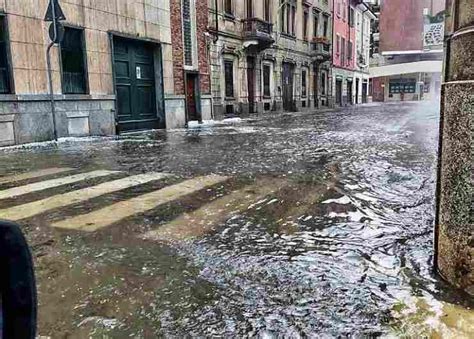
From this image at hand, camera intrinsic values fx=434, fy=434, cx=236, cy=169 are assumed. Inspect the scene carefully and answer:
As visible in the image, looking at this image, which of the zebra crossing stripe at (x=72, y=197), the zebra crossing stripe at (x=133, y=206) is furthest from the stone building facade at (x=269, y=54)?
the zebra crossing stripe at (x=133, y=206)

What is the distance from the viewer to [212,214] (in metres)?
3.71

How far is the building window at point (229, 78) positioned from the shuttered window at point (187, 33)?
4497 mm

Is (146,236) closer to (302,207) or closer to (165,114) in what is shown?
(302,207)

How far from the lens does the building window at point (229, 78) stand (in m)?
19.9

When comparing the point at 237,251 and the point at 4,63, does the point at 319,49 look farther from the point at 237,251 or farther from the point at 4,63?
the point at 237,251

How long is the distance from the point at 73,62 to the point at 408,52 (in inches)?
1844

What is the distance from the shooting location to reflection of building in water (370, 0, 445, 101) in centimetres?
4850

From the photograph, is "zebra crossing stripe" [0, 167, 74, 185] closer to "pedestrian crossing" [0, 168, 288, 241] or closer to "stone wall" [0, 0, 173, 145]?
"pedestrian crossing" [0, 168, 288, 241]

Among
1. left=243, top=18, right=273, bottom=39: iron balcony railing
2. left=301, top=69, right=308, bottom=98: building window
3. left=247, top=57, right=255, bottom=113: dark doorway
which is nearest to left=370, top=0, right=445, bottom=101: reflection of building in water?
left=301, top=69, right=308, bottom=98: building window

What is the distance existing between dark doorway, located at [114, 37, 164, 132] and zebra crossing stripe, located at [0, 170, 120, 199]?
22.3 feet

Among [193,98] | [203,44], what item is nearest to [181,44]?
[203,44]

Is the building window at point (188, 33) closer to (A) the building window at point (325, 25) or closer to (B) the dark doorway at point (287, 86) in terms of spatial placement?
(B) the dark doorway at point (287, 86)

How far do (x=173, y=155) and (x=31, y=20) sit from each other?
4815mm

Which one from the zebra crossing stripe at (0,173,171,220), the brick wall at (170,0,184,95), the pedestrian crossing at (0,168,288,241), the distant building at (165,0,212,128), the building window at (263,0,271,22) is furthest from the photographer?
the building window at (263,0,271,22)
